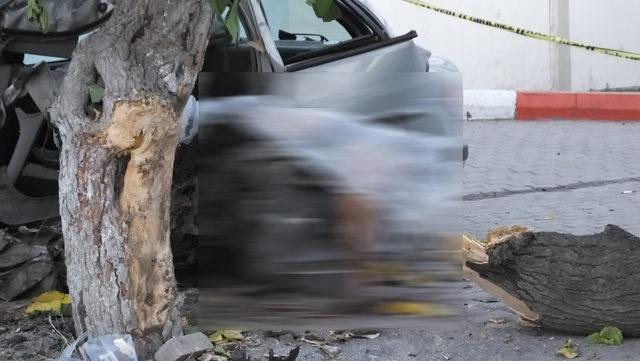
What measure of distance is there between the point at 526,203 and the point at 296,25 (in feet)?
7.05

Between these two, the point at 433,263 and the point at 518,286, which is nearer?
the point at 433,263

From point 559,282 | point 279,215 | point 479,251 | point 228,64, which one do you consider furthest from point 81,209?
point 559,282

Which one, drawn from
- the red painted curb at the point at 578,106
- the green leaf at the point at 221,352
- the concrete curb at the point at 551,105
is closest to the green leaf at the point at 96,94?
the green leaf at the point at 221,352

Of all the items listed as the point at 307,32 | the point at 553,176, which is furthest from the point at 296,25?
the point at 553,176

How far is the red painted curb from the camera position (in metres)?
10.6

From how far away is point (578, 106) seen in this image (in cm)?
1082

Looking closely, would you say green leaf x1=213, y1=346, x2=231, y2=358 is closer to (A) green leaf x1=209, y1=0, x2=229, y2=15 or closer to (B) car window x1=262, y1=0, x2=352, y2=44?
(A) green leaf x1=209, y1=0, x2=229, y2=15

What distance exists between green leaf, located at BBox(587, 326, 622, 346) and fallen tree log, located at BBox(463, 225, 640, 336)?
0.07 feet

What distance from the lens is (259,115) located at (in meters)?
3.30

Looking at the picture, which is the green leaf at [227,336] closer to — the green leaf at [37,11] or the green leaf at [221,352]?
the green leaf at [221,352]

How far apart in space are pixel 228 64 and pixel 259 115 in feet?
3.00

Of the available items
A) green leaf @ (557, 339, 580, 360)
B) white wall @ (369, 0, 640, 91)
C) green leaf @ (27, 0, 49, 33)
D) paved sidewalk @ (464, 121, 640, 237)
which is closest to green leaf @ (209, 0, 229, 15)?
green leaf @ (27, 0, 49, 33)

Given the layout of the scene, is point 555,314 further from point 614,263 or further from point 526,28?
point 526,28

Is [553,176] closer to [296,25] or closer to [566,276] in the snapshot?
[296,25]
